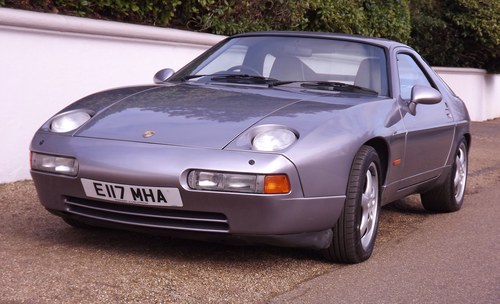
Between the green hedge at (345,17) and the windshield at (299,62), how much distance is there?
8.06ft

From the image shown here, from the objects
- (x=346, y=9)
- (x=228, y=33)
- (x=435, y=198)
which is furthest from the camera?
(x=346, y=9)

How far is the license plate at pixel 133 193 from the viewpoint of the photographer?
4.78 m

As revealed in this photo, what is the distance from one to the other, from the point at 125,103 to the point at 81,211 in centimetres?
77

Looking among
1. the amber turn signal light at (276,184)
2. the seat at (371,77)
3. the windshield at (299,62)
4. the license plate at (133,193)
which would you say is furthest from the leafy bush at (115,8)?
the amber turn signal light at (276,184)

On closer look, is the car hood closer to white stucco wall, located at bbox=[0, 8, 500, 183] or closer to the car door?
the car door

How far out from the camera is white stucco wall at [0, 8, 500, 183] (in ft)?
25.4

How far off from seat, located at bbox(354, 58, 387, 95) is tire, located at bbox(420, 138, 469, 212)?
1.47m

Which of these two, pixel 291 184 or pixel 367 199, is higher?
pixel 291 184

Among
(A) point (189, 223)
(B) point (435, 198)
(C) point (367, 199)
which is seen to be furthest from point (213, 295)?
(B) point (435, 198)

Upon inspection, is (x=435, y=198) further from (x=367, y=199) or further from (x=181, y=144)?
(x=181, y=144)

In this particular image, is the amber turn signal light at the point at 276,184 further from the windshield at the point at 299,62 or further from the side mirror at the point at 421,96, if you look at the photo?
the side mirror at the point at 421,96

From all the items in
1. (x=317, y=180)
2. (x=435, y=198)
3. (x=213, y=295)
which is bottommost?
(x=435, y=198)

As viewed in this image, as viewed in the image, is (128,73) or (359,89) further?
Answer: (128,73)

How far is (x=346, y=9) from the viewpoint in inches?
523
